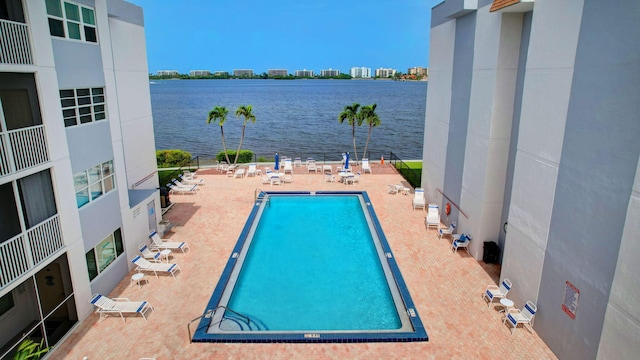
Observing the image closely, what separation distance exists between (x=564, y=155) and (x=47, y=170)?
11.9 m

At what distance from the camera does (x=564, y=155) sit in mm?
8984

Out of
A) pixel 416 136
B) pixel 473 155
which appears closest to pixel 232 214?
pixel 473 155

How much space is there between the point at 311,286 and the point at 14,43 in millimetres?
9764

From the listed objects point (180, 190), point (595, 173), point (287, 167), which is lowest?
point (180, 190)

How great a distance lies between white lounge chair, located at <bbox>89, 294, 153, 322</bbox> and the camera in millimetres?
10828

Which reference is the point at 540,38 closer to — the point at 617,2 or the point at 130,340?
the point at 617,2

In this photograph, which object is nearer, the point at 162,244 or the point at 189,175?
the point at 162,244

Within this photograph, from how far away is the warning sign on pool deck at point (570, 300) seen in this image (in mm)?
8617

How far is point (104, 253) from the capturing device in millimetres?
12156

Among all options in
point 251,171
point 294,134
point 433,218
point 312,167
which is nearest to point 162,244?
point 433,218

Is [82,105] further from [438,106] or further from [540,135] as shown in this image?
[438,106]

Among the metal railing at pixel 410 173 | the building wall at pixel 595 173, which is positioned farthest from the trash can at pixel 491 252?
the metal railing at pixel 410 173

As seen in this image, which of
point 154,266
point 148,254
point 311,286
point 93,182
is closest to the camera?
point 93,182

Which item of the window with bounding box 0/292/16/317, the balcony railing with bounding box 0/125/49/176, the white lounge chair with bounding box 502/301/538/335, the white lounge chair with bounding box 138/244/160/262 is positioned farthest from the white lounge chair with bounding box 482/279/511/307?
the window with bounding box 0/292/16/317
